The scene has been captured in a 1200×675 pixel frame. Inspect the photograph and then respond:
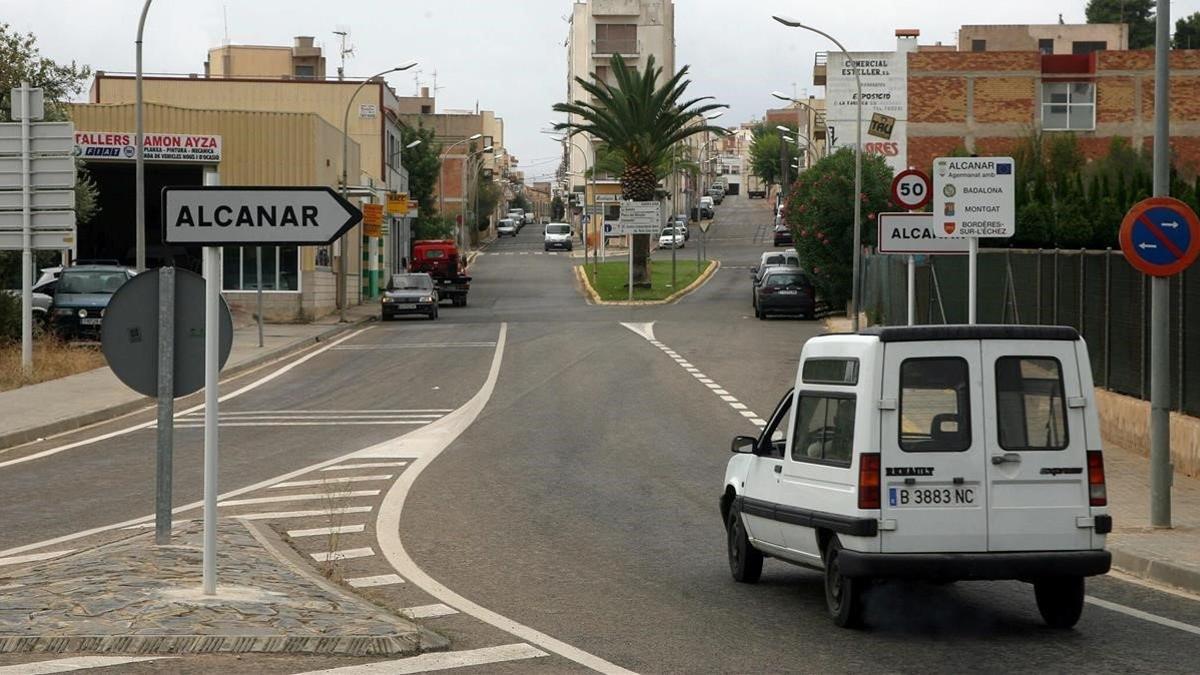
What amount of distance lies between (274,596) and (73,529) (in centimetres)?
477

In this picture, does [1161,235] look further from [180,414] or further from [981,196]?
[180,414]

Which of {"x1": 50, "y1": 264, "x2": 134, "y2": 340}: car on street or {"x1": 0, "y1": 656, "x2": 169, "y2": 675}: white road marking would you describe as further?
{"x1": 50, "y1": 264, "x2": 134, "y2": 340}: car on street

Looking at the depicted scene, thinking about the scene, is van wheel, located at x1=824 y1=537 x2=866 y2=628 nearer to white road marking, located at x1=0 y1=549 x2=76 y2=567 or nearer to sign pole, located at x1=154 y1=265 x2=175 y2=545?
sign pole, located at x1=154 y1=265 x2=175 y2=545

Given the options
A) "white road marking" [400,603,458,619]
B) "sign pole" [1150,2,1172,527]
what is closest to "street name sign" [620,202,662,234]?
"sign pole" [1150,2,1172,527]

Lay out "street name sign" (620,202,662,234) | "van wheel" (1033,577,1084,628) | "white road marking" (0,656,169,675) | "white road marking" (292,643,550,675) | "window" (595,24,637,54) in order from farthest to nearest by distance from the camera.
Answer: "window" (595,24,637,54)
"street name sign" (620,202,662,234)
"van wheel" (1033,577,1084,628)
"white road marking" (292,643,550,675)
"white road marking" (0,656,169,675)

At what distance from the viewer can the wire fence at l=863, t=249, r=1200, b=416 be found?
1806cm

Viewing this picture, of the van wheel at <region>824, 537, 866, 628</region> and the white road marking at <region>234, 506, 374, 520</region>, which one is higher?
the van wheel at <region>824, 537, 866, 628</region>

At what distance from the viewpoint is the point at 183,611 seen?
9109 mm

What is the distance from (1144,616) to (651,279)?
213ft

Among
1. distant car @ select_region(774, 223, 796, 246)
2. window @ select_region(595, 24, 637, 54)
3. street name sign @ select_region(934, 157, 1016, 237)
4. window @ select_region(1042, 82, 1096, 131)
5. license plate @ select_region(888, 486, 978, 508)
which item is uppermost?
window @ select_region(595, 24, 637, 54)

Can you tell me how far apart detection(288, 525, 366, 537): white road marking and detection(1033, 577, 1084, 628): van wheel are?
19.2ft

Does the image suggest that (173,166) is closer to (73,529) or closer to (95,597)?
(73,529)

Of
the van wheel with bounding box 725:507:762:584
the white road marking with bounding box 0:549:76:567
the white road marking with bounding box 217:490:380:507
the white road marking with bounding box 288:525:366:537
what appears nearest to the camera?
the van wheel with bounding box 725:507:762:584

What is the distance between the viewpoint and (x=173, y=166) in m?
54.9
